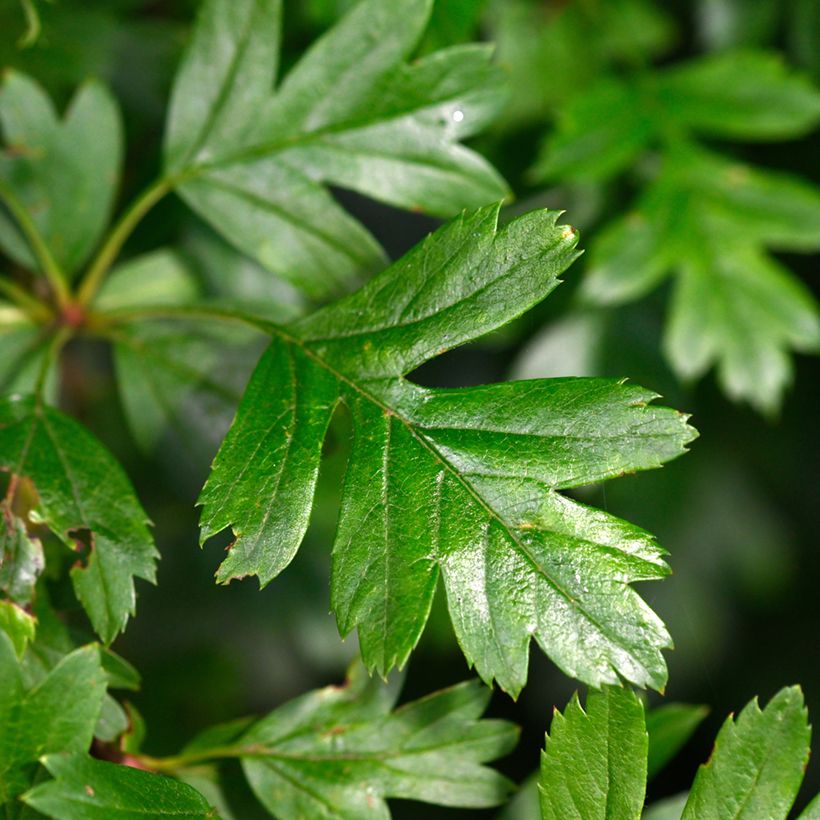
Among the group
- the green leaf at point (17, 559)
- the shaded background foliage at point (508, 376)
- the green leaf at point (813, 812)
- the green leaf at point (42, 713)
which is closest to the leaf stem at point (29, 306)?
the shaded background foliage at point (508, 376)

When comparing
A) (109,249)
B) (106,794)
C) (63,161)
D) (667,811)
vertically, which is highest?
(63,161)

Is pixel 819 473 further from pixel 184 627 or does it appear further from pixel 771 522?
pixel 184 627

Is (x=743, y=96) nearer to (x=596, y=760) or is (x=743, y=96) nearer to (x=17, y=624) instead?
(x=596, y=760)

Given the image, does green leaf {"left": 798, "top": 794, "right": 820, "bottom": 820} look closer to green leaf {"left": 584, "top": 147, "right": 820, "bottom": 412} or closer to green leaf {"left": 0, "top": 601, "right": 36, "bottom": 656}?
green leaf {"left": 0, "top": 601, "right": 36, "bottom": 656}

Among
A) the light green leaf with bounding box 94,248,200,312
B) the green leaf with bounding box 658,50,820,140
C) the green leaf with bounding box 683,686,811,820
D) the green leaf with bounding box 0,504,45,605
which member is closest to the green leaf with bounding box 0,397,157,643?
the green leaf with bounding box 0,504,45,605

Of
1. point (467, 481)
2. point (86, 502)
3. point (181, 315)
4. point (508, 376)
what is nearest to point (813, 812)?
point (467, 481)
